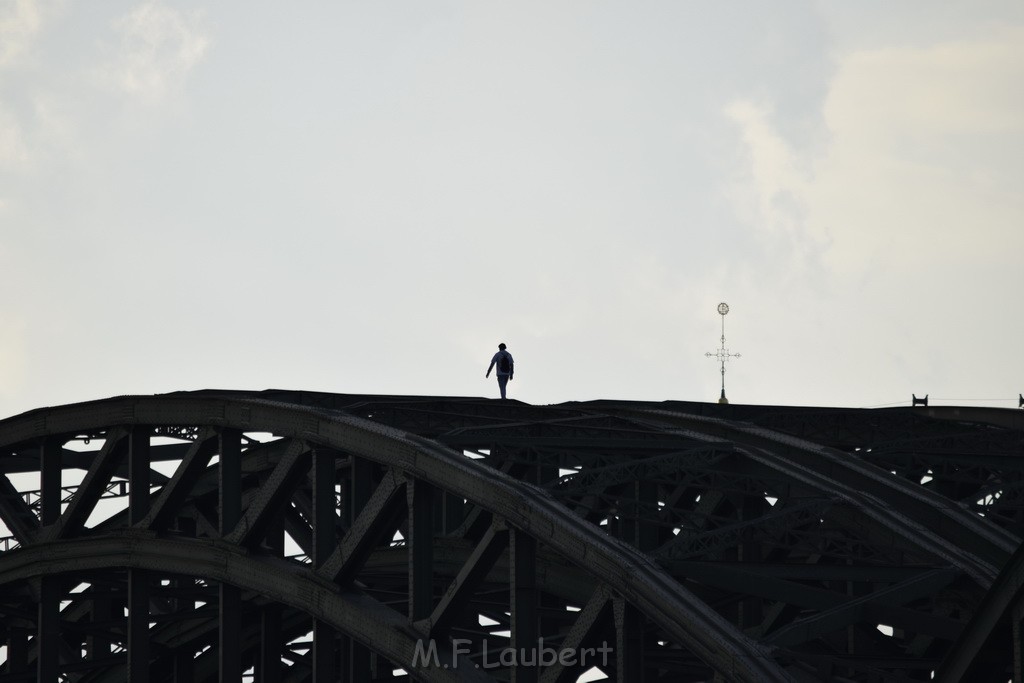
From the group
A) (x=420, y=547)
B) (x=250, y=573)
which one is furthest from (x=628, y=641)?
(x=250, y=573)

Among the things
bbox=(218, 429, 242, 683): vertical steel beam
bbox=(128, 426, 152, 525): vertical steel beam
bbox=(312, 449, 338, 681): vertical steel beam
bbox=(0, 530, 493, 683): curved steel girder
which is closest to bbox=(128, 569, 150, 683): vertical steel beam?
bbox=(0, 530, 493, 683): curved steel girder

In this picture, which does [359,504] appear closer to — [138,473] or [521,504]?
[138,473]

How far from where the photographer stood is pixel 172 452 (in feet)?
120

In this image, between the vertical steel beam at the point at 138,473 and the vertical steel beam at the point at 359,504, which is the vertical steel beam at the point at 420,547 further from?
the vertical steel beam at the point at 138,473

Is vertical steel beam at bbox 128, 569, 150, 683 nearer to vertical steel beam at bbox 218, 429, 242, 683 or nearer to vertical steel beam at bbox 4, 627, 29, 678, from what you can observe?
vertical steel beam at bbox 218, 429, 242, 683

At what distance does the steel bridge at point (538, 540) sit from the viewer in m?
18.8

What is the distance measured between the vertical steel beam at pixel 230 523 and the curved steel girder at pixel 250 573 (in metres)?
0.56

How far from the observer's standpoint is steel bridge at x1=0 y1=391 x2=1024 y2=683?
61.6ft

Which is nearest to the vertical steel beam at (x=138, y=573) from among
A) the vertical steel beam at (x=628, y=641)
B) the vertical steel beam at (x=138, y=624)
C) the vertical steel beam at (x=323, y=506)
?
the vertical steel beam at (x=138, y=624)

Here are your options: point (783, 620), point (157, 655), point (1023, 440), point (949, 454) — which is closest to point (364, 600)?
point (783, 620)

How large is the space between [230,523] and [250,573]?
1387mm

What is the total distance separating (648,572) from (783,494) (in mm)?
6118

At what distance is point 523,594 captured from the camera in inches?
778

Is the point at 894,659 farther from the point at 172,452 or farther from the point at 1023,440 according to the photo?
the point at 172,452
